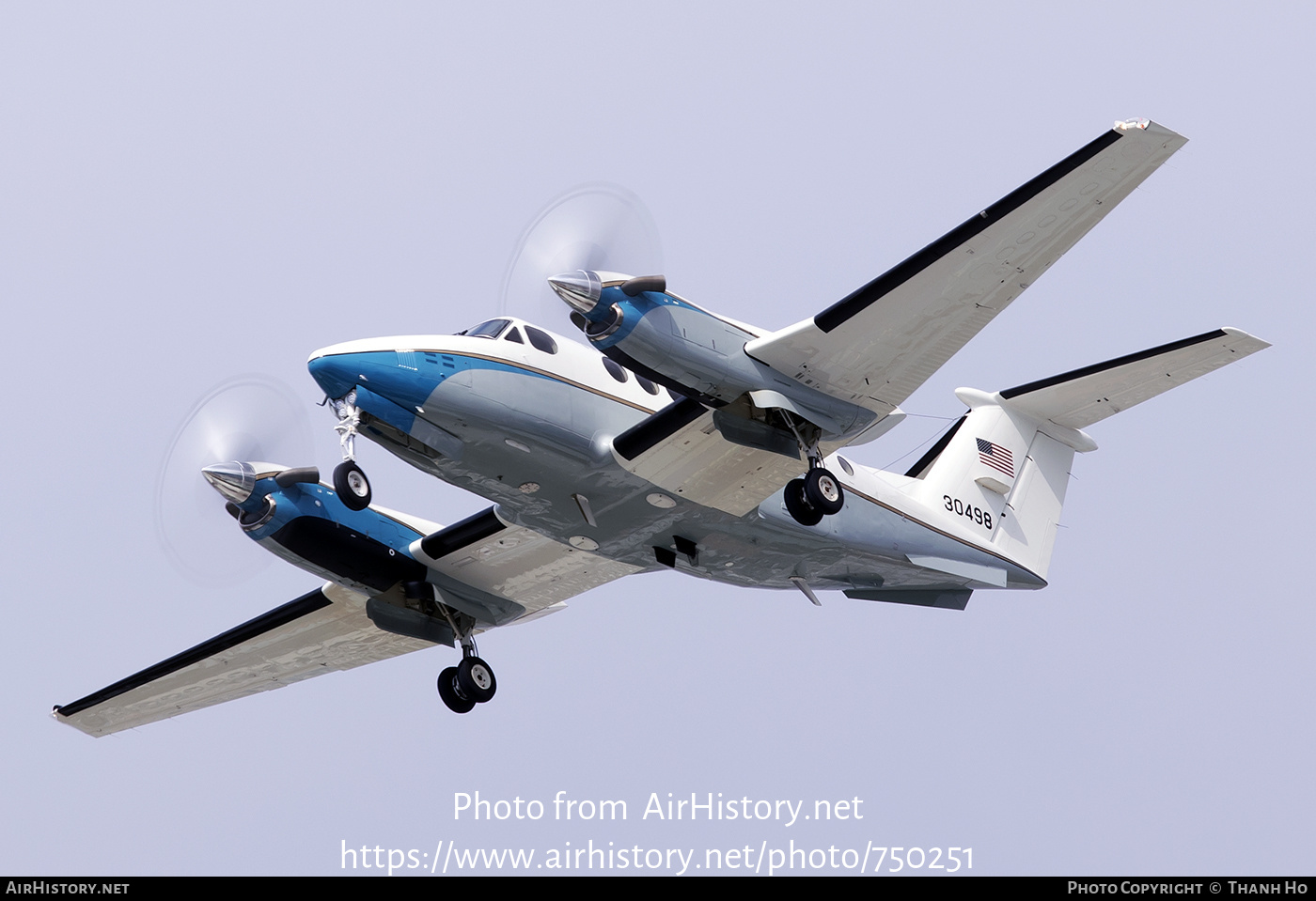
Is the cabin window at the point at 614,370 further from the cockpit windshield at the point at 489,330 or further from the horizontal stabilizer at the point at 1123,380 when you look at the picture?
the horizontal stabilizer at the point at 1123,380

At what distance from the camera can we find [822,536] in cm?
1647

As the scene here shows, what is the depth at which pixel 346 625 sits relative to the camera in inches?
712

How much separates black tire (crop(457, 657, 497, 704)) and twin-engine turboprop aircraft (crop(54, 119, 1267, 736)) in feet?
0.10

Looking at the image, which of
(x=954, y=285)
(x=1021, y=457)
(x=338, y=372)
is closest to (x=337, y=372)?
(x=338, y=372)

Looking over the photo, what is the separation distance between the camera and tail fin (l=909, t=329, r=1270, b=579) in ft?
59.3

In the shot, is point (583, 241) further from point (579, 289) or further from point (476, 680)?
point (476, 680)

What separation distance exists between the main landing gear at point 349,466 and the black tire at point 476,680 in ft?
12.9

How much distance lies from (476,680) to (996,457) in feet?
23.5

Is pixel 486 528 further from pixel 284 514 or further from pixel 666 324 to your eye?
pixel 666 324

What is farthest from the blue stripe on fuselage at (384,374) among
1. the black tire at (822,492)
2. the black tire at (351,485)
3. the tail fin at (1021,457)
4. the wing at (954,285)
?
the tail fin at (1021,457)

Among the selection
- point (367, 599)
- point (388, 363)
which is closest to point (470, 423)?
point (388, 363)

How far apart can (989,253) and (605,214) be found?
3687 mm

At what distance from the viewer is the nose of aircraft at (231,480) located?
15.9m

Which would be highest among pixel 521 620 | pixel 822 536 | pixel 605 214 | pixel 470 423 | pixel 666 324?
pixel 605 214
